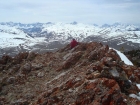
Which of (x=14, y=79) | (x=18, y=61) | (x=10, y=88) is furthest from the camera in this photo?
(x=18, y=61)

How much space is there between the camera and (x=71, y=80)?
21.5 meters

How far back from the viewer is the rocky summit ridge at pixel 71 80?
56.6 ft

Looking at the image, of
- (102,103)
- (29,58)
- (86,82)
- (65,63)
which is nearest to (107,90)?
(102,103)

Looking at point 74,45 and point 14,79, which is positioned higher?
point 74,45

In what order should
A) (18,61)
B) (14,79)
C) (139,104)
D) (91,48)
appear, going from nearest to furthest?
1. (139,104)
2. (14,79)
3. (91,48)
4. (18,61)

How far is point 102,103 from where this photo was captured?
16016mm

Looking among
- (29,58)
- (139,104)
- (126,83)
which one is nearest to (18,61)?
(29,58)

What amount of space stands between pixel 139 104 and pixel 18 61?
26605mm

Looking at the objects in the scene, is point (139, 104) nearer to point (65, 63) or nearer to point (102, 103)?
point (102, 103)

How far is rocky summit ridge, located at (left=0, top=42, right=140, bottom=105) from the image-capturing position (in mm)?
17250

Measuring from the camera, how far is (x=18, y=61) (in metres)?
37.2

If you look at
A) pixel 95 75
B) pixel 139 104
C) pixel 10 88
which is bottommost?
pixel 10 88

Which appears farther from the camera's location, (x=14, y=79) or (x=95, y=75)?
(x=14, y=79)

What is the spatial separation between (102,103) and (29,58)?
2409cm
